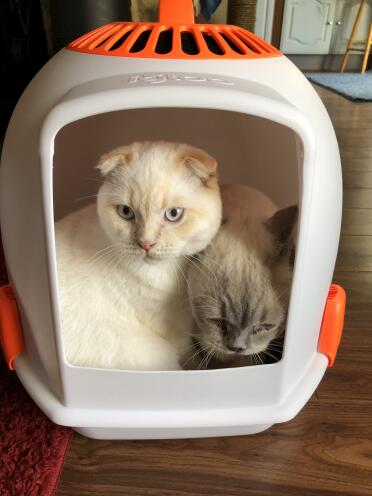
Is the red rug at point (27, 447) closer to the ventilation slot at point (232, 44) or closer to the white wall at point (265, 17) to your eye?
the ventilation slot at point (232, 44)

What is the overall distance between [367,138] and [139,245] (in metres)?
2.22

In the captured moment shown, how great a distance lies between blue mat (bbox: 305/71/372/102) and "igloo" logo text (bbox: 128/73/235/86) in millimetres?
3173

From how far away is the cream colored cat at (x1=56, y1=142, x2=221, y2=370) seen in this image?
77 cm

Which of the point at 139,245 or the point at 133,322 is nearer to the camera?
the point at 139,245

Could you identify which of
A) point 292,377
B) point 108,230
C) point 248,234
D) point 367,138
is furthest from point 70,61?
point 367,138

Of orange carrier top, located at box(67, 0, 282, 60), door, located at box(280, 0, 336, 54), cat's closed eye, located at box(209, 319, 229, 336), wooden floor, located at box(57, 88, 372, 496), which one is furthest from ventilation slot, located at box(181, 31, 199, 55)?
door, located at box(280, 0, 336, 54)

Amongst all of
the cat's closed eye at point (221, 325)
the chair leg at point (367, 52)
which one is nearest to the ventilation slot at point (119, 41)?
the cat's closed eye at point (221, 325)

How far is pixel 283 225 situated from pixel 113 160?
299 mm

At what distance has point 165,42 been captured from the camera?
2.57 feet

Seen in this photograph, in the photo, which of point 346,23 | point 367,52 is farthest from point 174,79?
point 346,23

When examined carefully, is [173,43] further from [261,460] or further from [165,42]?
[261,460]

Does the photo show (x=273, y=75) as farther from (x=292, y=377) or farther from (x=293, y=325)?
(x=292, y=377)

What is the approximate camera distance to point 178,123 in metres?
1.23

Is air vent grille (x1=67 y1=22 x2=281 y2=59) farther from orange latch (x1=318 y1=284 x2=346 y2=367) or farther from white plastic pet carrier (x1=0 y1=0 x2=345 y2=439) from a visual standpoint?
orange latch (x1=318 y1=284 x2=346 y2=367)
